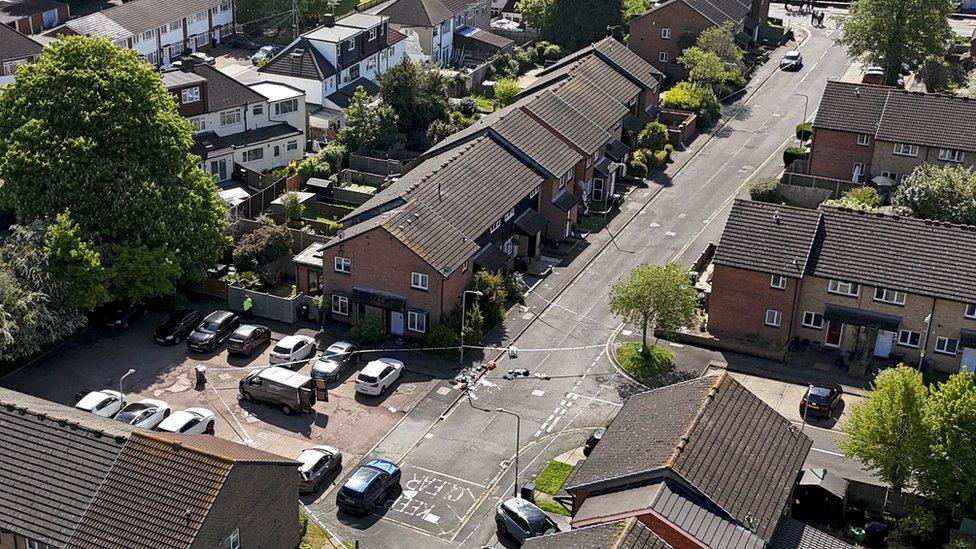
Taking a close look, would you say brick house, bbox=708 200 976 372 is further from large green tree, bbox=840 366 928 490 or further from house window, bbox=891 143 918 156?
house window, bbox=891 143 918 156

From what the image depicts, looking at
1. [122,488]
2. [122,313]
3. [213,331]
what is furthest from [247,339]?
[122,488]

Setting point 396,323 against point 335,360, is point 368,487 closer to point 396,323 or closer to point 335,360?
point 335,360

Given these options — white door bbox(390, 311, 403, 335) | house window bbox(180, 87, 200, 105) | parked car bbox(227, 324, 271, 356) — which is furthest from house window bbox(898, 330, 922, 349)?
house window bbox(180, 87, 200, 105)

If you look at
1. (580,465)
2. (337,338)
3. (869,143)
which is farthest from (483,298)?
→ (869,143)

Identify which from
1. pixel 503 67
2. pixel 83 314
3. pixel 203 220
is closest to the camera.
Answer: pixel 83 314

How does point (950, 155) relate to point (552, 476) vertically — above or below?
above

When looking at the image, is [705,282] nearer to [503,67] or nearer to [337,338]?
[337,338]
